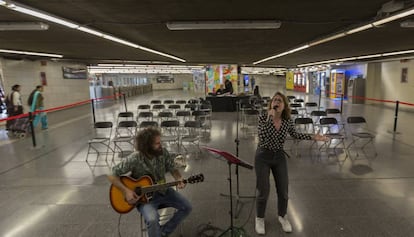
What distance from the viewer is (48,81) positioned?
1302 centimetres

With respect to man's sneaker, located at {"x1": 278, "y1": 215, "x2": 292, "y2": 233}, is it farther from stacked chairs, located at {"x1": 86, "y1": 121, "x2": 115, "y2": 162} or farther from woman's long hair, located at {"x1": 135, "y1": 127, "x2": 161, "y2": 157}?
stacked chairs, located at {"x1": 86, "y1": 121, "x2": 115, "y2": 162}

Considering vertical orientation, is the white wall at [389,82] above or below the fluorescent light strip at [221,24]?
below

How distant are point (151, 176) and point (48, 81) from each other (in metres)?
13.3

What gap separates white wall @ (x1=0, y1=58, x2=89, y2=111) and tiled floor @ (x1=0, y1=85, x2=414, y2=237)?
6345 mm

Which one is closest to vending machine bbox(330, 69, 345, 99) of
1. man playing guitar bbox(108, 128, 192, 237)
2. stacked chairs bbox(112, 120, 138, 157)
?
stacked chairs bbox(112, 120, 138, 157)

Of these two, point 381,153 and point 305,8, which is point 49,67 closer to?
point 305,8

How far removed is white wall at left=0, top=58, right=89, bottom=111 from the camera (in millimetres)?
10641

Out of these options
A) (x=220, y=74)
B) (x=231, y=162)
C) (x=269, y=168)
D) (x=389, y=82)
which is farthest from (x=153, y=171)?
(x=220, y=74)

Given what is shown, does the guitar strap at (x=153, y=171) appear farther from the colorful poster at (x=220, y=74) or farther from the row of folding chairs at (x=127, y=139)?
the colorful poster at (x=220, y=74)

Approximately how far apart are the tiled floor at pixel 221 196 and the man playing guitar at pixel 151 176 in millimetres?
563

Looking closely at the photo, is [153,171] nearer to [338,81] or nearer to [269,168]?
[269,168]

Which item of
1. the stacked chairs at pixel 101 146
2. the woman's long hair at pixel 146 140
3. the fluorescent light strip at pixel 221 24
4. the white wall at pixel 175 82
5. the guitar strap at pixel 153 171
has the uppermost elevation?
the fluorescent light strip at pixel 221 24

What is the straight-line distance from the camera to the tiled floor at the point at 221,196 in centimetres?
297

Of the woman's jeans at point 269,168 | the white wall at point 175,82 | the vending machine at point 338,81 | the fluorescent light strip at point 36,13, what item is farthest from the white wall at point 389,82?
the white wall at point 175,82
